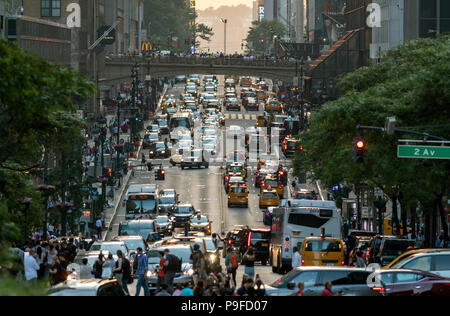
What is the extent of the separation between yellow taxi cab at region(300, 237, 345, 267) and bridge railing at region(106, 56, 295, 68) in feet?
288

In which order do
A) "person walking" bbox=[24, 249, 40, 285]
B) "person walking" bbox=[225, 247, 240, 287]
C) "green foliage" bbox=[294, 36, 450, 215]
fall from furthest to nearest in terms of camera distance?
"green foliage" bbox=[294, 36, 450, 215]
"person walking" bbox=[225, 247, 240, 287]
"person walking" bbox=[24, 249, 40, 285]

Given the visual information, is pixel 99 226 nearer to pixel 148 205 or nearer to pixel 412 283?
pixel 148 205

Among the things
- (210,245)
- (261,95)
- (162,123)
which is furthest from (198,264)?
(261,95)

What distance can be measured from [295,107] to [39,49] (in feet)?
163

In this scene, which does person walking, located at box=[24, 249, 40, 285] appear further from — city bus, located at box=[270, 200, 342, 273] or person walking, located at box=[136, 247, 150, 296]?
city bus, located at box=[270, 200, 342, 273]

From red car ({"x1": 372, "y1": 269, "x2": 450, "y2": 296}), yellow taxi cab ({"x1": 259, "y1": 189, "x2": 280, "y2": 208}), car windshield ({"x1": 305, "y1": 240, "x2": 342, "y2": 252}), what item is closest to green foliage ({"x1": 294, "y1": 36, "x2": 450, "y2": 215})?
car windshield ({"x1": 305, "y1": 240, "x2": 342, "y2": 252})

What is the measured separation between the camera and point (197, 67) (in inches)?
4899

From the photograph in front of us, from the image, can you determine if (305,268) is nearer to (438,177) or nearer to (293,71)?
(438,177)

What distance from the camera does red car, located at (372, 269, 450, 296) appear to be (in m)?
23.5

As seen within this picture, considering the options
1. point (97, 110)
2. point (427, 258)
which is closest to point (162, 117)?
point (97, 110)

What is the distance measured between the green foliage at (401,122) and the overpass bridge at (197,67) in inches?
3076

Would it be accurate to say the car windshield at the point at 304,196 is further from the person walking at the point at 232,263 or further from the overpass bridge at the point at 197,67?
the overpass bridge at the point at 197,67

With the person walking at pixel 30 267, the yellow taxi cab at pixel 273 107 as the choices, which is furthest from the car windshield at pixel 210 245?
the yellow taxi cab at pixel 273 107

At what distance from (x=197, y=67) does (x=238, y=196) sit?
52030 millimetres
